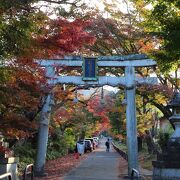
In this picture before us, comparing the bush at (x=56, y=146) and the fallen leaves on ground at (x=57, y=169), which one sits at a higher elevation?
the bush at (x=56, y=146)

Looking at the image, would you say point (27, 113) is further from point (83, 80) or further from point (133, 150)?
point (133, 150)

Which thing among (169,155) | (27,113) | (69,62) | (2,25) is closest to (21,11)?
(2,25)

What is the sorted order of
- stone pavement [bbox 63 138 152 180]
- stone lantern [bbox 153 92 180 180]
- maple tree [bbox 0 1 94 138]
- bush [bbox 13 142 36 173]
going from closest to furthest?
maple tree [bbox 0 1 94 138] < stone lantern [bbox 153 92 180 180] < stone pavement [bbox 63 138 152 180] < bush [bbox 13 142 36 173]

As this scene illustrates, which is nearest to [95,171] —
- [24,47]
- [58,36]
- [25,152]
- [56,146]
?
[25,152]

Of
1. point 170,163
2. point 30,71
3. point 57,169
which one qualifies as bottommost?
point 57,169

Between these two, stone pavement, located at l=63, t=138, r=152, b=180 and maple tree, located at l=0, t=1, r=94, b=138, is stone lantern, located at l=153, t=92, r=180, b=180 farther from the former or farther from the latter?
maple tree, located at l=0, t=1, r=94, b=138

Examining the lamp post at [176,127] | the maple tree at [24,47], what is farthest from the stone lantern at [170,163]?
the maple tree at [24,47]

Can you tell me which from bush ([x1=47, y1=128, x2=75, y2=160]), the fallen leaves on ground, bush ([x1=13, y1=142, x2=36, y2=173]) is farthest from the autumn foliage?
bush ([x1=47, y1=128, x2=75, y2=160])

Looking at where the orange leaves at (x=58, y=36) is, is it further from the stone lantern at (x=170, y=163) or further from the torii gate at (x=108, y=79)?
the torii gate at (x=108, y=79)

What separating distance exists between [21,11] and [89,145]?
43.8 meters

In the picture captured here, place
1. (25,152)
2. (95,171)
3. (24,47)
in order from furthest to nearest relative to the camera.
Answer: (25,152), (95,171), (24,47)

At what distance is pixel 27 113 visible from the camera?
58.8 ft

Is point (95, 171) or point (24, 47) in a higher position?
point (24, 47)

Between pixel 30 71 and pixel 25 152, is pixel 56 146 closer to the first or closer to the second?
pixel 25 152
